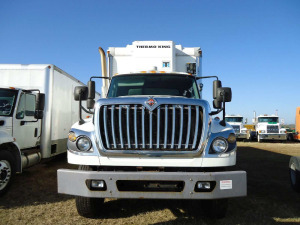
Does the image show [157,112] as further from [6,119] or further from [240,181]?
[6,119]

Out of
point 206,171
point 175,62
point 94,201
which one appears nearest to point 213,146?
point 206,171

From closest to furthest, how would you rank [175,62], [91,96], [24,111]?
[91,96]
[24,111]
[175,62]

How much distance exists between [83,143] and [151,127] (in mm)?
949

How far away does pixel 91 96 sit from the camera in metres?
4.61

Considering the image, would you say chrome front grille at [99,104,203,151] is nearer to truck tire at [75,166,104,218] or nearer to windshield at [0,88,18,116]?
truck tire at [75,166,104,218]

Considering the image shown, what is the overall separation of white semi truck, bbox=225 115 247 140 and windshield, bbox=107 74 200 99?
17.0m

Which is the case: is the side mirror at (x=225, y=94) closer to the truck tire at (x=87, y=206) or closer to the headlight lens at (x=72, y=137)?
the headlight lens at (x=72, y=137)

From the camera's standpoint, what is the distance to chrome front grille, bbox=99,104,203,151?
11.0 ft

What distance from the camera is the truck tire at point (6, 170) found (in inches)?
193

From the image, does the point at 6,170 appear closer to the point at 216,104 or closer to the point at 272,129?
the point at 216,104

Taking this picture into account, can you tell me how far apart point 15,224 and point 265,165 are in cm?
755

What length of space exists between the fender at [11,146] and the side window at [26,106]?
74 cm

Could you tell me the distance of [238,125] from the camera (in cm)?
2167

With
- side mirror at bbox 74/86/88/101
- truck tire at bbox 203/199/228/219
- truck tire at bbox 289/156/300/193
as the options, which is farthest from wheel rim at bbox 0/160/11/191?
truck tire at bbox 289/156/300/193
